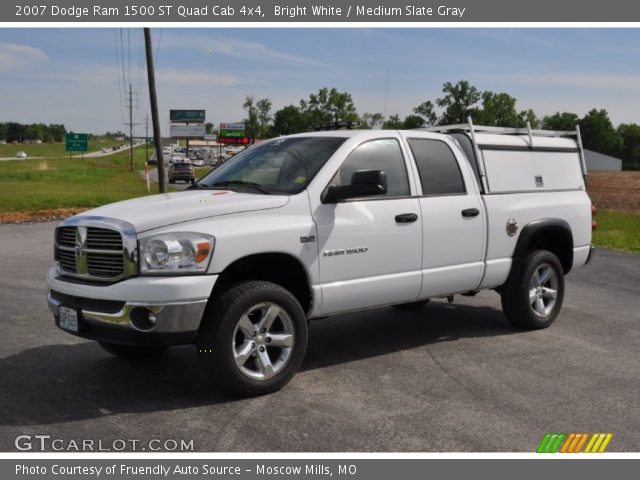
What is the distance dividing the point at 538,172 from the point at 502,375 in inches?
104

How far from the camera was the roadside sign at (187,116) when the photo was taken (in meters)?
102

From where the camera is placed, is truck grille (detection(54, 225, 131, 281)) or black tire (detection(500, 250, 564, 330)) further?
black tire (detection(500, 250, 564, 330))

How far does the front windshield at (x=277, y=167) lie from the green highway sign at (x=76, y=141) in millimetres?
72864

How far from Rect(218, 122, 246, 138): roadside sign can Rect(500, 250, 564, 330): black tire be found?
83042 millimetres

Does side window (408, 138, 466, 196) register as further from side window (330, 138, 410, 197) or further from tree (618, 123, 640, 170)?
tree (618, 123, 640, 170)

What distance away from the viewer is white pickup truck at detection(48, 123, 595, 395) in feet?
15.3

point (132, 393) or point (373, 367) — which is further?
point (373, 367)

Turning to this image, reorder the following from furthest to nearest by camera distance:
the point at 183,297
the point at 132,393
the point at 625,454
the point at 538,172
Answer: the point at 538,172
the point at 132,393
the point at 183,297
the point at 625,454

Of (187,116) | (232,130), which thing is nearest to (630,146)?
(232,130)

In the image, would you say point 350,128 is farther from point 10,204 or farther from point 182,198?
point 10,204

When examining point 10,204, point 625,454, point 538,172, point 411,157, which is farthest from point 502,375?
point 10,204

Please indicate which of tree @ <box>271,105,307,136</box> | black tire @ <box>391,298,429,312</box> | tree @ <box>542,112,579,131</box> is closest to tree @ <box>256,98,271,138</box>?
tree @ <box>271,105,307,136</box>

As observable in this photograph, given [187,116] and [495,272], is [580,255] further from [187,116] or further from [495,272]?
[187,116]

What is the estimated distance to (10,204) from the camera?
2280cm
